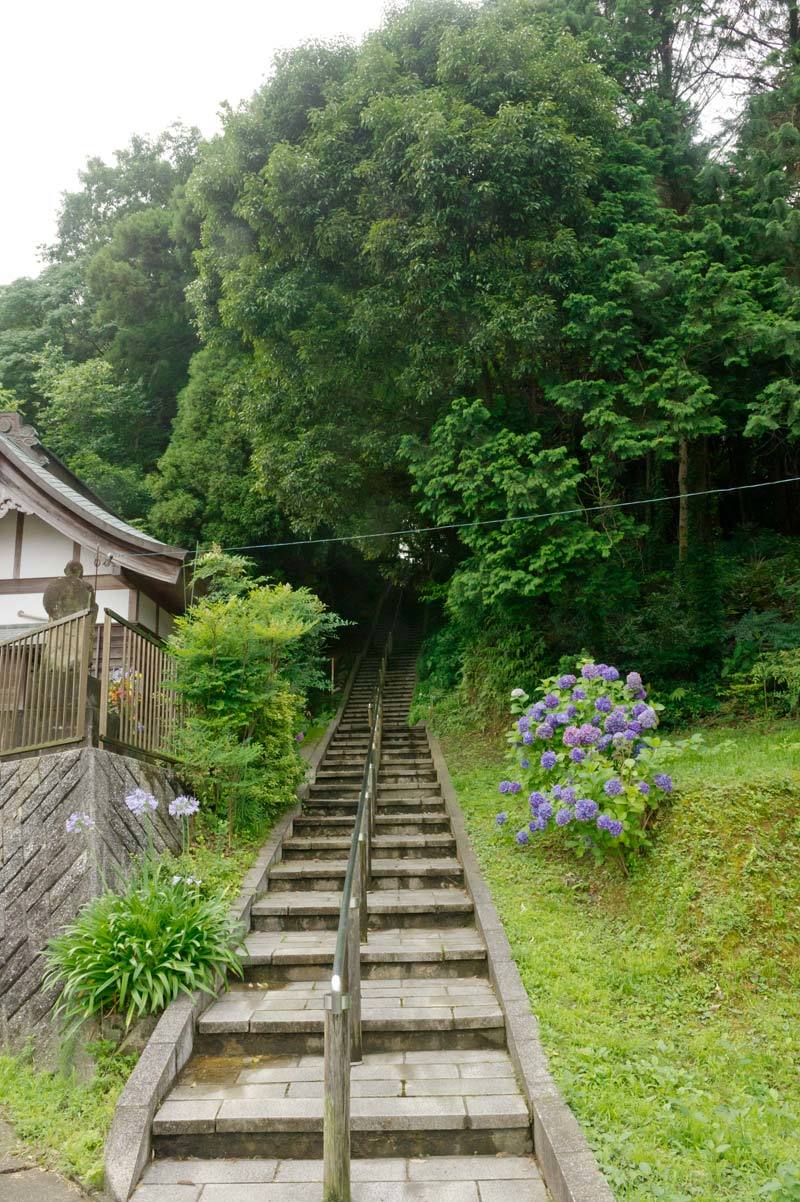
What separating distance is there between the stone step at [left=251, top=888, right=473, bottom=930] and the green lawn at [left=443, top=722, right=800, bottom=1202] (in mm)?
462

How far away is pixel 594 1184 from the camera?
3654mm

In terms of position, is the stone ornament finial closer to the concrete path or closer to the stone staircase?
the stone staircase

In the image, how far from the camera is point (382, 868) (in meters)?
8.35

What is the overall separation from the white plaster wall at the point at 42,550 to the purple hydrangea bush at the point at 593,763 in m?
8.36

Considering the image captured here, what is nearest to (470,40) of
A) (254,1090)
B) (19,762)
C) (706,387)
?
(706,387)

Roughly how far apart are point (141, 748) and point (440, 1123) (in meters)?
4.64

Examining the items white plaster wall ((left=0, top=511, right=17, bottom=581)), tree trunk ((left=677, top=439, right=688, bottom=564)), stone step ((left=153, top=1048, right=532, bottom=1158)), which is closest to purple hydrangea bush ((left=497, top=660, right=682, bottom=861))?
stone step ((left=153, top=1048, right=532, bottom=1158))

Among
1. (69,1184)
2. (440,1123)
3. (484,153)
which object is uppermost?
(484,153)

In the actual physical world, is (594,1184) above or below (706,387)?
below

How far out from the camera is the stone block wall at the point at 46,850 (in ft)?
20.1

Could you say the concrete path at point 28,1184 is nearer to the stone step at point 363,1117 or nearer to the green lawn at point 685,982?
the stone step at point 363,1117

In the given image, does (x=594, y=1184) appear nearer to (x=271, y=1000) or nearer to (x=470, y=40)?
(x=271, y=1000)

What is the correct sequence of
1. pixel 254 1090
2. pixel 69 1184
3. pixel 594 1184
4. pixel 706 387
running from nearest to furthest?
pixel 594 1184 < pixel 69 1184 < pixel 254 1090 < pixel 706 387

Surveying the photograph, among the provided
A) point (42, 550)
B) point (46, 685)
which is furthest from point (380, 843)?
point (42, 550)
